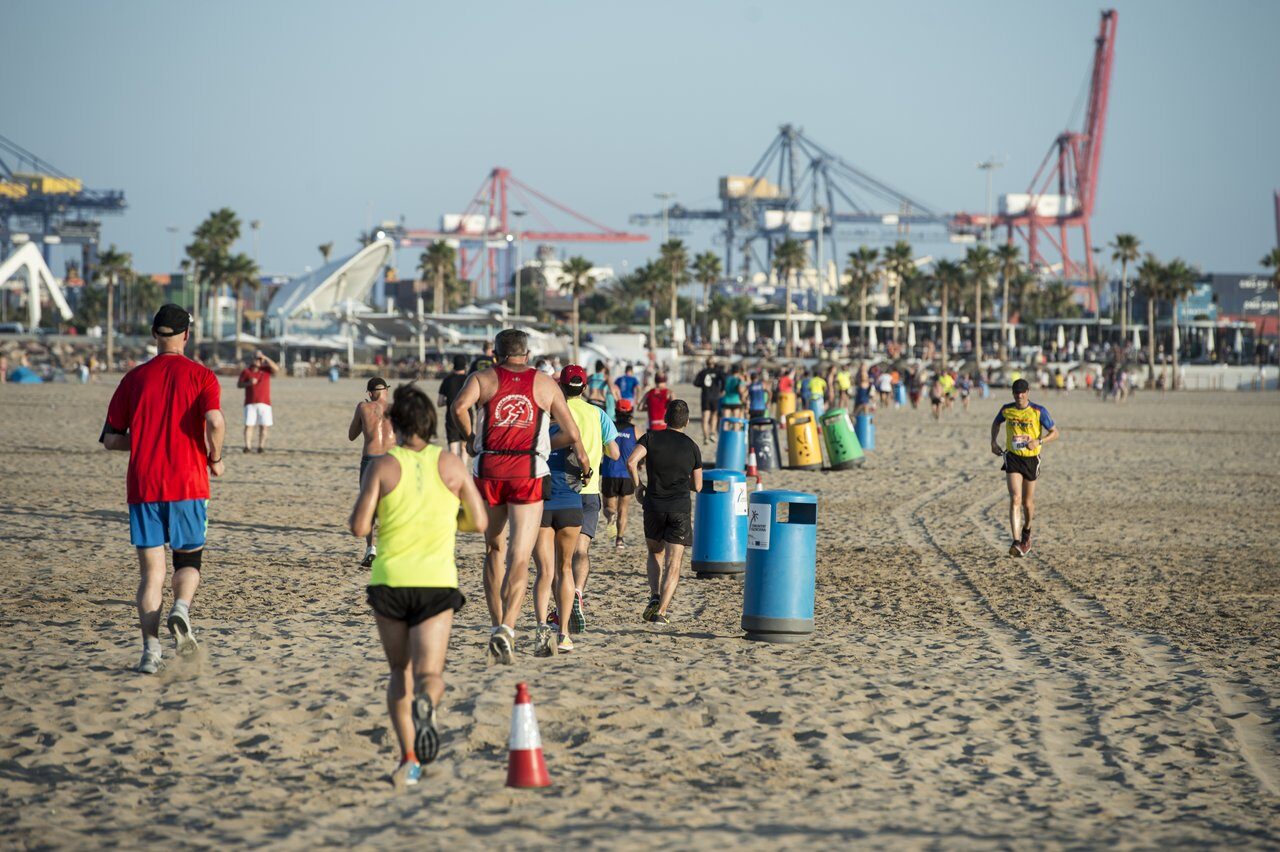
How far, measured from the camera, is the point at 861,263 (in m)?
119

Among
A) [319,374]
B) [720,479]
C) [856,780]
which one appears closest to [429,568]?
[856,780]

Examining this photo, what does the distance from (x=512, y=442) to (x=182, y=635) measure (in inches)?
71.5

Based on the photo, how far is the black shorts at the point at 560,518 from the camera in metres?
8.08

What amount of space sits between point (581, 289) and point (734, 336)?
32.2m

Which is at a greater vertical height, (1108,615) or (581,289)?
(581,289)

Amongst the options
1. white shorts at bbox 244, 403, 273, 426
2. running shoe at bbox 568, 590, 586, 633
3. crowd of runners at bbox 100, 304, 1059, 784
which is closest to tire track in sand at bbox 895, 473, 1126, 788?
crowd of runners at bbox 100, 304, 1059, 784

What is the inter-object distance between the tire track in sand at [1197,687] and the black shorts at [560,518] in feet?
10.1

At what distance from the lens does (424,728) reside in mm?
5531

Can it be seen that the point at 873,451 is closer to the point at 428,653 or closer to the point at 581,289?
the point at 428,653

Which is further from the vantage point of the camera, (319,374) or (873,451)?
(319,374)

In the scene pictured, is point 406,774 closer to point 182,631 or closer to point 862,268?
point 182,631

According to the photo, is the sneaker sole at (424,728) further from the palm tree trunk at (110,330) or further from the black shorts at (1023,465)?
the palm tree trunk at (110,330)

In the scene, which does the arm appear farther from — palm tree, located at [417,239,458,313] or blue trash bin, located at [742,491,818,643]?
palm tree, located at [417,239,458,313]

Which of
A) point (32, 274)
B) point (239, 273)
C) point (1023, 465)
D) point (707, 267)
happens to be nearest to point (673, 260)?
point (707, 267)
